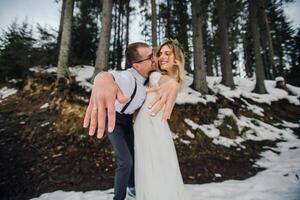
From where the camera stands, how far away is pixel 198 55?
28.2 feet

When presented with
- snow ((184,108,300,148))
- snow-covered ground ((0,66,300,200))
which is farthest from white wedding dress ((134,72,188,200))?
snow ((184,108,300,148))

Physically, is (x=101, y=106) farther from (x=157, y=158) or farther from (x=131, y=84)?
(x=157, y=158)

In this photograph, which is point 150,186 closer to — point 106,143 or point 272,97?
point 106,143

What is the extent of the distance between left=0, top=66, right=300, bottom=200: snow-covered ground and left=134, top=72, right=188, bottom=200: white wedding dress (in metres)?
1.35

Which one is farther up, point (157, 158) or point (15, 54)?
point (15, 54)

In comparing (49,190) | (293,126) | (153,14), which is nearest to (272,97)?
(293,126)

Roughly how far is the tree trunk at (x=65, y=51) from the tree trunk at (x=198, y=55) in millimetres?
4298

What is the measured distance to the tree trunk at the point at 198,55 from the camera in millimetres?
8469

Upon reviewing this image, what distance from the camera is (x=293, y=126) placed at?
970cm

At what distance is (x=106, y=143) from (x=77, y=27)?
786 cm

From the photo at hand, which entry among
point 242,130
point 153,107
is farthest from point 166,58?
point 242,130

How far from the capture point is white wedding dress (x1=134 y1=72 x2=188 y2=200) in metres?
1.87

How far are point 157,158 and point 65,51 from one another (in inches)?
257

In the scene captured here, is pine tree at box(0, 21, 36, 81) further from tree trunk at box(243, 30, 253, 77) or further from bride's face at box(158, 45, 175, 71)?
tree trunk at box(243, 30, 253, 77)
